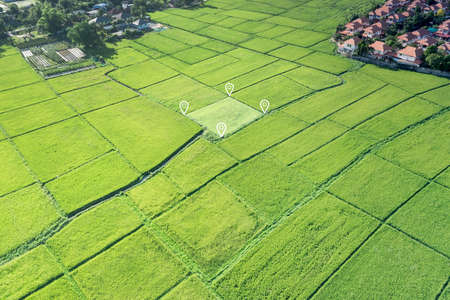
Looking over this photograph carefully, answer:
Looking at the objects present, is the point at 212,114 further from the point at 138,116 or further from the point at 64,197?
the point at 64,197

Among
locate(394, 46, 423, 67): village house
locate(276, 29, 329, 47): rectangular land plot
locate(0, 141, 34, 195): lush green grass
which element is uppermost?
locate(394, 46, 423, 67): village house

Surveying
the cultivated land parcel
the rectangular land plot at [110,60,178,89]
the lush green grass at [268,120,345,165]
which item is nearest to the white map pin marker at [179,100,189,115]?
the cultivated land parcel

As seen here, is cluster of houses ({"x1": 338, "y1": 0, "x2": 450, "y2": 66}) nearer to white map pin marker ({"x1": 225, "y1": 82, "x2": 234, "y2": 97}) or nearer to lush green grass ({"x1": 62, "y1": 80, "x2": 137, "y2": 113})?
white map pin marker ({"x1": 225, "y1": 82, "x2": 234, "y2": 97})

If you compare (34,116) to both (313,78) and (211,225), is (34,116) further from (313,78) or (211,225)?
(313,78)

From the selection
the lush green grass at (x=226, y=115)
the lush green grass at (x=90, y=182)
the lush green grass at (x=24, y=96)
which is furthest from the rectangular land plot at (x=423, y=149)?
the lush green grass at (x=24, y=96)

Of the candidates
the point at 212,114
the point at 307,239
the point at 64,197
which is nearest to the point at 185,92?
the point at 212,114
